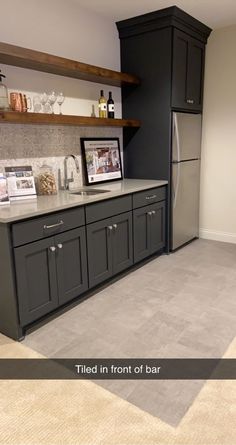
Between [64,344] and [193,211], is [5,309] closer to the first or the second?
[64,344]

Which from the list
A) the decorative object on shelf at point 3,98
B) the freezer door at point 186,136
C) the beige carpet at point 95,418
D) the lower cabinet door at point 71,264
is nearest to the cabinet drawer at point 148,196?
the freezer door at point 186,136

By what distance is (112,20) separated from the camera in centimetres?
344

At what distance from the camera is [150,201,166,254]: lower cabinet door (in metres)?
3.48

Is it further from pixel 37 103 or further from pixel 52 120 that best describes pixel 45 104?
pixel 52 120

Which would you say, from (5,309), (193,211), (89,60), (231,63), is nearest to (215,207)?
(193,211)

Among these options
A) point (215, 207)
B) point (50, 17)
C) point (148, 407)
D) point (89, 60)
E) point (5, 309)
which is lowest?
point (148, 407)

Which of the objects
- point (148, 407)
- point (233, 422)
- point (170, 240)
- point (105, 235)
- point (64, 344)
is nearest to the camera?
point (233, 422)

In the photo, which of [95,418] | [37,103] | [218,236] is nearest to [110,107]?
[37,103]

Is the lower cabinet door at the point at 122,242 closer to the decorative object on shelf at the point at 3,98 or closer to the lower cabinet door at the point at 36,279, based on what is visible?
the lower cabinet door at the point at 36,279

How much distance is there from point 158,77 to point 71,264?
217cm

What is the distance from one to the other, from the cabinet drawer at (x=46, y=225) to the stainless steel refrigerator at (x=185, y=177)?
1.49 metres

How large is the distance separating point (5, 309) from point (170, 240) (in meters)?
2.08

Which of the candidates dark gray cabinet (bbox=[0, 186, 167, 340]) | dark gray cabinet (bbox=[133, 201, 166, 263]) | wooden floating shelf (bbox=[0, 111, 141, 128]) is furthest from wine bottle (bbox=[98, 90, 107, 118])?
dark gray cabinet (bbox=[133, 201, 166, 263])

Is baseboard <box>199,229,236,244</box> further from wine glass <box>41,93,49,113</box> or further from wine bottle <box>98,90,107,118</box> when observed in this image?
wine glass <box>41,93,49,113</box>
